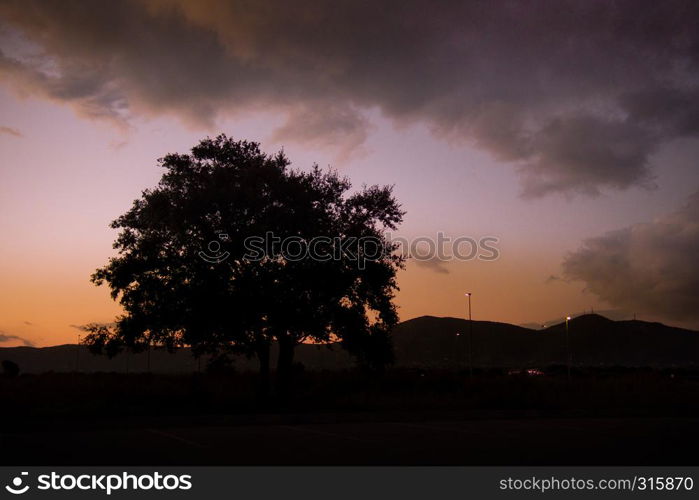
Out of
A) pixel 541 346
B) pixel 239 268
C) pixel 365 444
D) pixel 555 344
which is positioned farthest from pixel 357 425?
pixel 555 344

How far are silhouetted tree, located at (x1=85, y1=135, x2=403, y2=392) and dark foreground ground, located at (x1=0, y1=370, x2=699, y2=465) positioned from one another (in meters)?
2.70

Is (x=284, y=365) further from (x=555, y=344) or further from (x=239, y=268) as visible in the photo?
(x=555, y=344)

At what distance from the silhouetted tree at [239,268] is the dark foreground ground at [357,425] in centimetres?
270

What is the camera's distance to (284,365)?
29953 mm

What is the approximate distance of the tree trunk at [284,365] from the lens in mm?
29250

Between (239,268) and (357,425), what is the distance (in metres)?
9.48

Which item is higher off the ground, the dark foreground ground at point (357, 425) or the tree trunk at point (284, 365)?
the tree trunk at point (284, 365)

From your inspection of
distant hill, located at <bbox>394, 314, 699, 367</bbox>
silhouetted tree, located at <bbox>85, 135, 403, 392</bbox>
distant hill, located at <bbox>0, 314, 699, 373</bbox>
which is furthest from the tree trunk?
distant hill, located at <bbox>394, 314, 699, 367</bbox>

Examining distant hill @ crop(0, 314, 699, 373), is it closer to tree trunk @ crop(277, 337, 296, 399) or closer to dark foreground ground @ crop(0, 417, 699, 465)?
tree trunk @ crop(277, 337, 296, 399)

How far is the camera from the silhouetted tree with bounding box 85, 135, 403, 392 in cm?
2683
